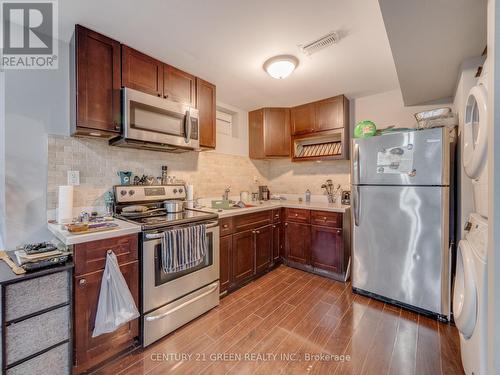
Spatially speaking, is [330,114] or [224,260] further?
[330,114]

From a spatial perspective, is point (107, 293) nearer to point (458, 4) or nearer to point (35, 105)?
point (35, 105)

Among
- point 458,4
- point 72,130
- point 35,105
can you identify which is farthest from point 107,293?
point 458,4

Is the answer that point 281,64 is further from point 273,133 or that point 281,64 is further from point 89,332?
point 89,332

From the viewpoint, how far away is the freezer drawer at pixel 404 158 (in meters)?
1.88

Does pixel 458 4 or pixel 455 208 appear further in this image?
pixel 455 208

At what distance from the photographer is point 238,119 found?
3.53 metres

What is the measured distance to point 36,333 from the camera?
121 cm

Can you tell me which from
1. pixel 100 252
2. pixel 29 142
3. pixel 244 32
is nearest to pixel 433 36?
pixel 244 32

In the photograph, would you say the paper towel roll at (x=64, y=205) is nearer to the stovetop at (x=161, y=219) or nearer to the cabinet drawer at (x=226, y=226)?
the stovetop at (x=161, y=219)

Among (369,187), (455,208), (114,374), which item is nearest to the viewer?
(114,374)

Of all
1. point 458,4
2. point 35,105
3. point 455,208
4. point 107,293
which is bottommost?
point 107,293

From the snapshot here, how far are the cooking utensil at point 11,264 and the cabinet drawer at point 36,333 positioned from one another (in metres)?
0.26

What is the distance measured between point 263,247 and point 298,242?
526 millimetres

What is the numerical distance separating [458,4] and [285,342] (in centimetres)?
240
